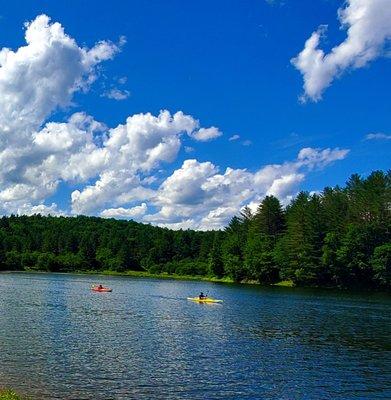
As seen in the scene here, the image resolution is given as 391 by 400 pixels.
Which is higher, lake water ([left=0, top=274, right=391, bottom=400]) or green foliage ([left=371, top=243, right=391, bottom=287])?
green foliage ([left=371, top=243, right=391, bottom=287])

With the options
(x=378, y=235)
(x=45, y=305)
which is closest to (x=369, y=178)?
(x=378, y=235)

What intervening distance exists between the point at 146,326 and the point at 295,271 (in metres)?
93.1

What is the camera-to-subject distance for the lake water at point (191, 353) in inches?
1231

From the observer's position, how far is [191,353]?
138 feet

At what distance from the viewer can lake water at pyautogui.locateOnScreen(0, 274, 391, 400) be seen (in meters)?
31.3

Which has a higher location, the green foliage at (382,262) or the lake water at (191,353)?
the green foliage at (382,262)

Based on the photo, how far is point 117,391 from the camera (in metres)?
30.1

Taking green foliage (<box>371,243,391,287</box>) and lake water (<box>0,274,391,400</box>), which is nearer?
lake water (<box>0,274,391,400</box>)

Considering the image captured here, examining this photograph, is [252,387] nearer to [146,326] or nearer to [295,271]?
[146,326]

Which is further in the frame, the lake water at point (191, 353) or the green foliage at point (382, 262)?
the green foliage at point (382, 262)

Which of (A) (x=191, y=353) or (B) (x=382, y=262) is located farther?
(B) (x=382, y=262)

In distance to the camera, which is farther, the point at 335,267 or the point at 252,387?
the point at 335,267

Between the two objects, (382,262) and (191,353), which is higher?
(382,262)

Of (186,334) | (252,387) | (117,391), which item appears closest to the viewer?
(117,391)
